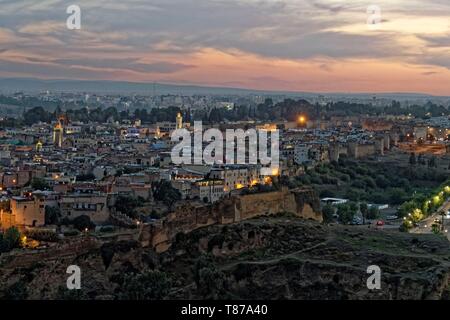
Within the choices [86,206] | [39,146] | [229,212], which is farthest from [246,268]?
[39,146]

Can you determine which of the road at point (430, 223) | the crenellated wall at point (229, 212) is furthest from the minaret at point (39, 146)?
the crenellated wall at point (229, 212)

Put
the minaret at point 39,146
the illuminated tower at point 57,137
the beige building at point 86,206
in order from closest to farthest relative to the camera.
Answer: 1. the beige building at point 86,206
2. the minaret at point 39,146
3. the illuminated tower at point 57,137

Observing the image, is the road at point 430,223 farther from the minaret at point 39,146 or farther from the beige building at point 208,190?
the minaret at point 39,146

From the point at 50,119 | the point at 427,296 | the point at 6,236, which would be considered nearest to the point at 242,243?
the point at 427,296

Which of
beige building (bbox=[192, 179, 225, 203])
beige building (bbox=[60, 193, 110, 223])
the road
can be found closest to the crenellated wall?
beige building (bbox=[60, 193, 110, 223])

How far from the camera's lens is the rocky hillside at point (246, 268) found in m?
16.4

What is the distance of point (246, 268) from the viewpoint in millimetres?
18297

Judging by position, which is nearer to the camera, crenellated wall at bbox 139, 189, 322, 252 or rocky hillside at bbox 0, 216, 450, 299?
rocky hillside at bbox 0, 216, 450, 299

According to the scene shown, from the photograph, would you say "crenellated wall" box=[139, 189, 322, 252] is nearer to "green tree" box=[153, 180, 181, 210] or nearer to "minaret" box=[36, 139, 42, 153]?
"green tree" box=[153, 180, 181, 210]

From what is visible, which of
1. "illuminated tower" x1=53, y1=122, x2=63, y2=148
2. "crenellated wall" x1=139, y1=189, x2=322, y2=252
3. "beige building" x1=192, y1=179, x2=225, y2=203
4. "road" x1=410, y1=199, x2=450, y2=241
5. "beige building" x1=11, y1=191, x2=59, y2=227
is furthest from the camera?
"illuminated tower" x1=53, y1=122, x2=63, y2=148

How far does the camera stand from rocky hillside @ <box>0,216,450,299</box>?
53.7 feet

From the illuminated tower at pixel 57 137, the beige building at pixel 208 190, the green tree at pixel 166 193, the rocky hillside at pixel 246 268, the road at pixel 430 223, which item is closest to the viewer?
the rocky hillside at pixel 246 268

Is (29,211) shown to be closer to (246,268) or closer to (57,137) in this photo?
(246,268)

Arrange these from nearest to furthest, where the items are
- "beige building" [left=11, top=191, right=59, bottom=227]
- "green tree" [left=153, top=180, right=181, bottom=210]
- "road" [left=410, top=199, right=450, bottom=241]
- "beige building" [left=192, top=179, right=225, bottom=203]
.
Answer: "beige building" [left=11, top=191, right=59, bottom=227]
"road" [left=410, top=199, right=450, bottom=241]
"green tree" [left=153, top=180, right=181, bottom=210]
"beige building" [left=192, top=179, right=225, bottom=203]
